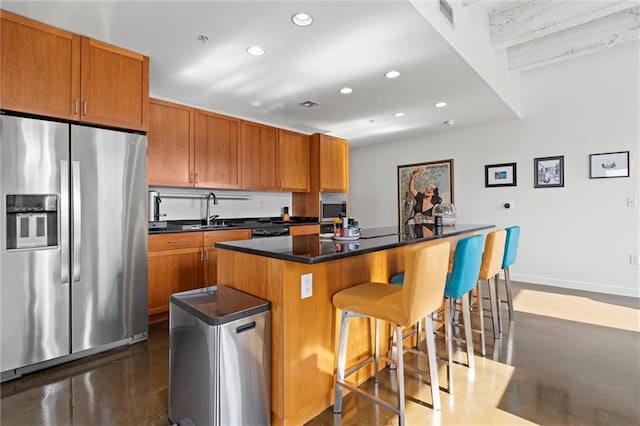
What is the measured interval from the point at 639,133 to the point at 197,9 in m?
5.02

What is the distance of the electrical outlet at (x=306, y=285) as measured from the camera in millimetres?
1664

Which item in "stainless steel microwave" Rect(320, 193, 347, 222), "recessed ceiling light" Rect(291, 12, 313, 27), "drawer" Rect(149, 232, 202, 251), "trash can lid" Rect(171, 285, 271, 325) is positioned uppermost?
"recessed ceiling light" Rect(291, 12, 313, 27)

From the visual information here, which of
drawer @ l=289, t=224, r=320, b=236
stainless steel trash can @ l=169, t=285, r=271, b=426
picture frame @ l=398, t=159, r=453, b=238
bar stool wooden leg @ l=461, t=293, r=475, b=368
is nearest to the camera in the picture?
stainless steel trash can @ l=169, t=285, r=271, b=426

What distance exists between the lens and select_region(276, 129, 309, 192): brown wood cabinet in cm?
482

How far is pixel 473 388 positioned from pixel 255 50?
2969 mm

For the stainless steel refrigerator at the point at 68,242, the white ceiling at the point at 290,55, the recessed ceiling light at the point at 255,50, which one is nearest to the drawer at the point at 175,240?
the stainless steel refrigerator at the point at 68,242

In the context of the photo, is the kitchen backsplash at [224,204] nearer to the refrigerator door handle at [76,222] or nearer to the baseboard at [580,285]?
the refrigerator door handle at [76,222]

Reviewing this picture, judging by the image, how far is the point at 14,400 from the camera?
74.6 inches

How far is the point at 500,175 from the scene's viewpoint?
4938 mm

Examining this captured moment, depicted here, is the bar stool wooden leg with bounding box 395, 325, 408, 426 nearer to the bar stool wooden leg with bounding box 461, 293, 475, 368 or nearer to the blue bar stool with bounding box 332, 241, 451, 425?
the blue bar stool with bounding box 332, 241, 451, 425

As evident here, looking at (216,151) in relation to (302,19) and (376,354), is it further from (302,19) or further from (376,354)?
(376,354)

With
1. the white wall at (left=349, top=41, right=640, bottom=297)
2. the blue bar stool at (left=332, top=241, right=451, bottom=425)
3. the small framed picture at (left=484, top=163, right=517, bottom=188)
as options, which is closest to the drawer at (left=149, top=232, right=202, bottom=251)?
the blue bar stool at (left=332, top=241, right=451, bottom=425)

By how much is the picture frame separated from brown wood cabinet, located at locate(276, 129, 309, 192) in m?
2.00

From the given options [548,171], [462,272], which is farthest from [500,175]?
[462,272]
